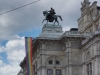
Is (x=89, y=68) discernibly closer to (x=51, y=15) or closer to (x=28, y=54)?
(x=28, y=54)

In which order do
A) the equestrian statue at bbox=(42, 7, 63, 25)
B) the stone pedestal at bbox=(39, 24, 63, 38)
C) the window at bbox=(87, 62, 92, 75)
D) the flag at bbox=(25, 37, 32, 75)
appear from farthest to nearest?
the equestrian statue at bbox=(42, 7, 63, 25), the stone pedestal at bbox=(39, 24, 63, 38), the flag at bbox=(25, 37, 32, 75), the window at bbox=(87, 62, 92, 75)

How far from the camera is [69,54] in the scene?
64062 mm

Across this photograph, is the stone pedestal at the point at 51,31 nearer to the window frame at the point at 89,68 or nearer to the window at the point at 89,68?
the window frame at the point at 89,68

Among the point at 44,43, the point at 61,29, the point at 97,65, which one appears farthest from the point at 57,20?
the point at 97,65

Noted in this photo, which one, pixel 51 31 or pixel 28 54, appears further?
pixel 51 31

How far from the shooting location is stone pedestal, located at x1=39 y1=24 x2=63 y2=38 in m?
67.3

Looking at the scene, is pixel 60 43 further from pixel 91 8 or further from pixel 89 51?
pixel 91 8

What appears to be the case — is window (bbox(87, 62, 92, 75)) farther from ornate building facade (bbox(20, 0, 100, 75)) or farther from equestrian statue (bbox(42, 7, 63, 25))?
equestrian statue (bbox(42, 7, 63, 25))

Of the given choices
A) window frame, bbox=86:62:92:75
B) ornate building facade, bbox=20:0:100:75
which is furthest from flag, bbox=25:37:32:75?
window frame, bbox=86:62:92:75

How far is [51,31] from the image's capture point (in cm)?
6912

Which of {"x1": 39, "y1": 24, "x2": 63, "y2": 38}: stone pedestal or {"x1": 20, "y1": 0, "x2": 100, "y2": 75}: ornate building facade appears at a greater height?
{"x1": 39, "y1": 24, "x2": 63, "y2": 38}: stone pedestal

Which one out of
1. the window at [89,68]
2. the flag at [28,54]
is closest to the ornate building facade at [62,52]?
the window at [89,68]

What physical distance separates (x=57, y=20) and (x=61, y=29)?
2010mm

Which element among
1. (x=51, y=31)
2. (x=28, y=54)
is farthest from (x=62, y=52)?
(x=28, y=54)
